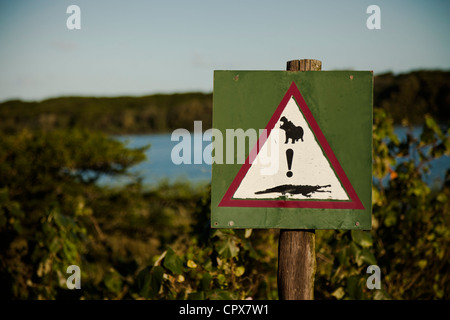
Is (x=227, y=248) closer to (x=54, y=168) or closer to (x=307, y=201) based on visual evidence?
(x=307, y=201)

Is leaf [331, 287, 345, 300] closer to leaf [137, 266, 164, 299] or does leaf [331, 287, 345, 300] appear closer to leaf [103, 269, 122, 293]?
leaf [137, 266, 164, 299]

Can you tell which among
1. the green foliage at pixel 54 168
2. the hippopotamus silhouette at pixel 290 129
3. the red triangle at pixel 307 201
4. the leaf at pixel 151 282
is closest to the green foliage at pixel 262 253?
the leaf at pixel 151 282

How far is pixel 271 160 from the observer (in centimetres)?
162

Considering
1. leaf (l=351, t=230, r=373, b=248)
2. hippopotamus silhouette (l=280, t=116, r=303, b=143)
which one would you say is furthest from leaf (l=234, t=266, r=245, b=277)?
hippopotamus silhouette (l=280, t=116, r=303, b=143)

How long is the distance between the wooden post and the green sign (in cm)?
8

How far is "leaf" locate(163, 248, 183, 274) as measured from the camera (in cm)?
224

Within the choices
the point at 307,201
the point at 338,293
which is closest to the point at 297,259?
the point at 307,201

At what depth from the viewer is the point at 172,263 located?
225 centimetres

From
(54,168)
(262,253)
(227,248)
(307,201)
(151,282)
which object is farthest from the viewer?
(54,168)

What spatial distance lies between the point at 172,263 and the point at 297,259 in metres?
0.87

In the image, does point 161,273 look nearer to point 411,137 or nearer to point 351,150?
point 351,150

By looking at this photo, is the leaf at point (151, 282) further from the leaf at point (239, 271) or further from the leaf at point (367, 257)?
the leaf at point (367, 257)

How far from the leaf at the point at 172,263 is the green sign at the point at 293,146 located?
2.46 feet
